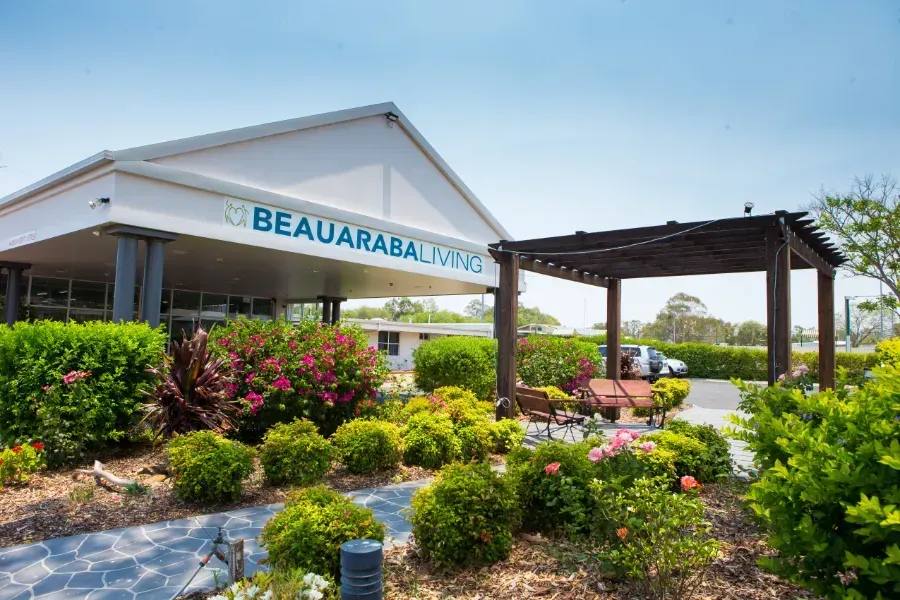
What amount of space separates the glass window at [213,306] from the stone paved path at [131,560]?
1850cm

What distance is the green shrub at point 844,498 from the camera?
170 centimetres

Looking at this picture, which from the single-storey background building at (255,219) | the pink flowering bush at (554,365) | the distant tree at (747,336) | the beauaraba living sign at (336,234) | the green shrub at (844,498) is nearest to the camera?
the green shrub at (844,498)

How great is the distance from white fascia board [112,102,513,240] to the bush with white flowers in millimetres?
8061

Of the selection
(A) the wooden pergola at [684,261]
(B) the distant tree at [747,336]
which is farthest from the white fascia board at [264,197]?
(B) the distant tree at [747,336]

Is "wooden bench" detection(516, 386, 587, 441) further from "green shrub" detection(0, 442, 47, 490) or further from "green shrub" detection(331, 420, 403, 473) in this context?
"green shrub" detection(0, 442, 47, 490)

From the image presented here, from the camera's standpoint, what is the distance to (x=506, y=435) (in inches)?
272

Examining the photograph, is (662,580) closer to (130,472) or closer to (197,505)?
(197,505)

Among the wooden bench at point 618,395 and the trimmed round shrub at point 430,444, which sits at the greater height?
the wooden bench at point 618,395

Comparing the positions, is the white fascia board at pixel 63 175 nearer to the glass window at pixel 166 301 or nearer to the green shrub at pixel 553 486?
the green shrub at pixel 553 486

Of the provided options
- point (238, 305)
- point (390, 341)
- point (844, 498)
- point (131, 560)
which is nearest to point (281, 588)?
point (131, 560)

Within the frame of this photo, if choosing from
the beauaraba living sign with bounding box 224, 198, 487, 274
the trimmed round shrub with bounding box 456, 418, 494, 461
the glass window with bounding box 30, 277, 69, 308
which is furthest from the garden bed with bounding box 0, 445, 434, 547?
the glass window with bounding box 30, 277, 69, 308

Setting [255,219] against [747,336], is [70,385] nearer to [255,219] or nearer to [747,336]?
[255,219]

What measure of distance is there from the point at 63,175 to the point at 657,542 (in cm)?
1079

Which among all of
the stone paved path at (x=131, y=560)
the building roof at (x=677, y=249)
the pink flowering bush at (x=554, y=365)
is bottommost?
the stone paved path at (x=131, y=560)
